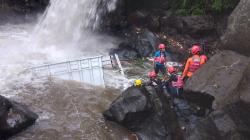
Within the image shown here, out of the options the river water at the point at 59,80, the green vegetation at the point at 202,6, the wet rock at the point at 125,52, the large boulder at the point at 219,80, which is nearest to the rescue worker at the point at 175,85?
the large boulder at the point at 219,80

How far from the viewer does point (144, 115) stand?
7.63m

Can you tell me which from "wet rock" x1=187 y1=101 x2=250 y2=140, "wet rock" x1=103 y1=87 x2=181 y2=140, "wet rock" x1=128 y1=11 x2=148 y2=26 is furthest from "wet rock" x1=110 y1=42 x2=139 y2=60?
"wet rock" x1=187 y1=101 x2=250 y2=140

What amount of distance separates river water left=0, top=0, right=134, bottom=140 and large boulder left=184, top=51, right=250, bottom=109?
1.73 metres

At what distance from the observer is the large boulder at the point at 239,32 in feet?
25.1

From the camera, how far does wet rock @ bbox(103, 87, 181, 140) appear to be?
745 centimetres

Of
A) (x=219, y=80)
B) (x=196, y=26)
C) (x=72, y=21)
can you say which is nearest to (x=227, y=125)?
(x=219, y=80)

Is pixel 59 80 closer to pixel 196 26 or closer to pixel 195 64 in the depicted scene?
pixel 195 64

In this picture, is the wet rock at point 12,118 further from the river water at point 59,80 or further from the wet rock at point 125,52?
the wet rock at point 125,52

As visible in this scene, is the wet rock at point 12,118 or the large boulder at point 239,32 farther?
the large boulder at point 239,32

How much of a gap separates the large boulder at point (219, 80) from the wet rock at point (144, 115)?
27.6 inches

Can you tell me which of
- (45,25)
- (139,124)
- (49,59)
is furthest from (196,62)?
(45,25)

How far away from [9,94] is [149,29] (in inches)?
246

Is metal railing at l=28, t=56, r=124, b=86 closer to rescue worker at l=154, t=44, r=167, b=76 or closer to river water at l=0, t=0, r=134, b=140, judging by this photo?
river water at l=0, t=0, r=134, b=140

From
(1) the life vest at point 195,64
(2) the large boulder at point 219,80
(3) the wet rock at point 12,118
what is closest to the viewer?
(2) the large boulder at point 219,80
